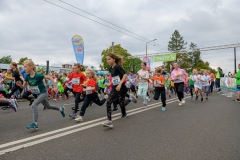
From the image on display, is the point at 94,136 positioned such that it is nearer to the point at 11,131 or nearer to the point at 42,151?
the point at 42,151

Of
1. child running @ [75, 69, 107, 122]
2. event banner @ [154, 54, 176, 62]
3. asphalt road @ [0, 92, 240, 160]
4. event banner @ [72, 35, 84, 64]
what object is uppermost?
event banner @ [154, 54, 176, 62]

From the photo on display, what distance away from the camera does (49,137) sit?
378 centimetres

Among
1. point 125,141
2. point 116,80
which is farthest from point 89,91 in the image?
point 125,141

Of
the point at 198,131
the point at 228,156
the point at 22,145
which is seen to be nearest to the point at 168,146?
the point at 228,156

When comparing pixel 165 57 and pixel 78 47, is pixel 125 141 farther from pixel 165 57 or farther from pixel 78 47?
pixel 165 57

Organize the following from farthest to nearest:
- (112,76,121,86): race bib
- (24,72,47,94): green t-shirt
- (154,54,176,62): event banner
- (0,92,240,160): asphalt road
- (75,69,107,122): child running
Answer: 1. (154,54,176,62): event banner
2. (75,69,107,122): child running
3. (112,76,121,86): race bib
4. (24,72,47,94): green t-shirt
5. (0,92,240,160): asphalt road

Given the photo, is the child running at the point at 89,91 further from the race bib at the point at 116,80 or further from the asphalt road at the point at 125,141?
the race bib at the point at 116,80

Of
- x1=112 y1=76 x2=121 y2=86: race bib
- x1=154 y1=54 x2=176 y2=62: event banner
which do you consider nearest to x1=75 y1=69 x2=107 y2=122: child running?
x1=112 y1=76 x2=121 y2=86: race bib

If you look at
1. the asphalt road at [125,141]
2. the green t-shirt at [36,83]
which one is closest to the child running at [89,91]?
the asphalt road at [125,141]

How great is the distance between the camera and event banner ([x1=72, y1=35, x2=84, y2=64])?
1400cm

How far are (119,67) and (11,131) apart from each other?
113 inches

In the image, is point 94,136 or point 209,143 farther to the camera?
point 94,136

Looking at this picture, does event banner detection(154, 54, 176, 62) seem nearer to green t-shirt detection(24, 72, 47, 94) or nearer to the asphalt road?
the asphalt road

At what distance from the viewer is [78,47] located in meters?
14.3
